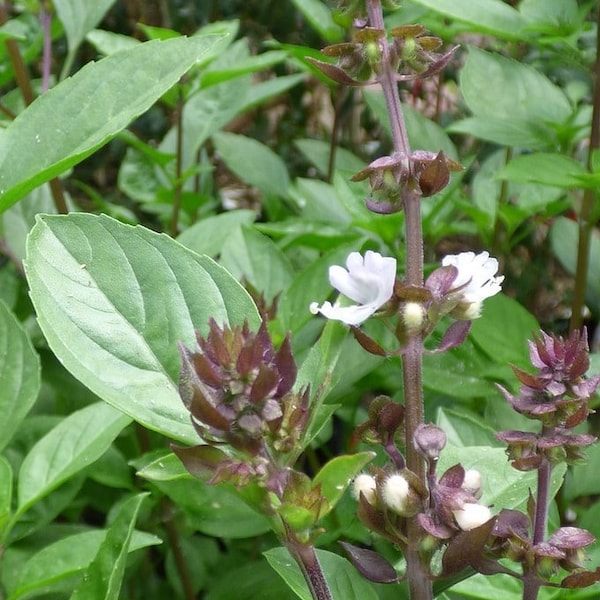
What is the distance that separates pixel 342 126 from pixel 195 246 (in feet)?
2.82

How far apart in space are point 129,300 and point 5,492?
0.26m

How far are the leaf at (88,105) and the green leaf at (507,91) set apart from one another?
429mm

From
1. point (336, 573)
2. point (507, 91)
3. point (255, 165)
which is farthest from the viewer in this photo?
point (255, 165)

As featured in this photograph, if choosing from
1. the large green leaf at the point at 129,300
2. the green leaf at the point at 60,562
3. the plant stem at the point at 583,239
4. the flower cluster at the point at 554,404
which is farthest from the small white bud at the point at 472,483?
the plant stem at the point at 583,239

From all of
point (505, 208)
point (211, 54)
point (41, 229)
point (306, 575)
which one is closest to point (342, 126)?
point (211, 54)

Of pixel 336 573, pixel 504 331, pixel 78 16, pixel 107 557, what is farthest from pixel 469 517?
pixel 78 16

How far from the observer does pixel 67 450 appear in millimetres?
667

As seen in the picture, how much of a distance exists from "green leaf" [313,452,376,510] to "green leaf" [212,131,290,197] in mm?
880

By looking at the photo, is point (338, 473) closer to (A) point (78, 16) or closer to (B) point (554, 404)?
(B) point (554, 404)

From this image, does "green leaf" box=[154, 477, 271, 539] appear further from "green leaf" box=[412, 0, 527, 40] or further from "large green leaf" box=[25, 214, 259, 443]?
"green leaf" box=[412, 0, 527, 40]

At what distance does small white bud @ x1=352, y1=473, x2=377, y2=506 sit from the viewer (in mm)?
413

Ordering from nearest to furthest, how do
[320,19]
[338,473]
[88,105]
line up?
[338,473] < [88,105] < [320,19]

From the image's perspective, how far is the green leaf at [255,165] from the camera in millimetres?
1235

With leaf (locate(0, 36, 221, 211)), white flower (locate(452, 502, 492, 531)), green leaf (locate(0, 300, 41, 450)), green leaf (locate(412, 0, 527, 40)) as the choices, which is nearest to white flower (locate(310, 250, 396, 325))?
white flower (locate(452, 502, 492, 531))
